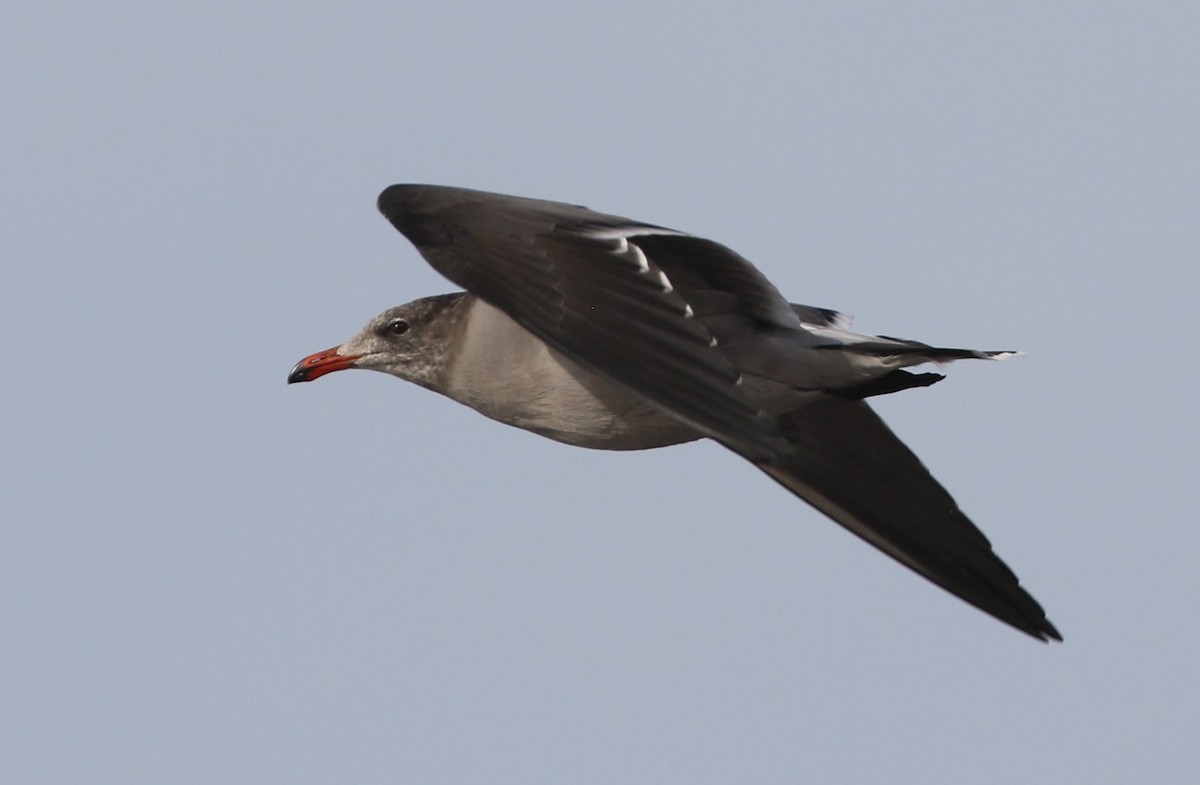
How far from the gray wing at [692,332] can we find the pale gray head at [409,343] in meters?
0.96

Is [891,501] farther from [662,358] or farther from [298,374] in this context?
[298,374]

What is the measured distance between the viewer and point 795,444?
7.89 meters

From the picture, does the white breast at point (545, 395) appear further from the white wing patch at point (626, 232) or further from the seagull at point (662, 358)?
the white wing patch at point (626, 232)

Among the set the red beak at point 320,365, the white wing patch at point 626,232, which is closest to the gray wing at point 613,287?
the white wing patch at point 626,232

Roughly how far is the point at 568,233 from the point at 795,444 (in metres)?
1.63

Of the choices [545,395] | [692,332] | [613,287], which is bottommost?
[545,395]

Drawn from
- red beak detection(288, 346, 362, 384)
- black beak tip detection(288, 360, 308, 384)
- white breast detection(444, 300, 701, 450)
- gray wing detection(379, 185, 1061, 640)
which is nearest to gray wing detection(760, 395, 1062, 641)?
gray wing detection(379, 185, 1061, 640)

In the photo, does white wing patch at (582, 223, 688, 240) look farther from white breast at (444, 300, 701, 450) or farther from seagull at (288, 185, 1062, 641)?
white breast at (444, 300, 701, 450)

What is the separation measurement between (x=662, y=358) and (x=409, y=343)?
2.18 m

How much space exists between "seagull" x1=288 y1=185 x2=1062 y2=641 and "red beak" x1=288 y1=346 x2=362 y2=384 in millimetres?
13

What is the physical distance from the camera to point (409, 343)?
27.1 ft

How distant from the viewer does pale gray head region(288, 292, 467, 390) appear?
26.8ft

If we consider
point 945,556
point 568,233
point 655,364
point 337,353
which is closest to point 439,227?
point 568,233

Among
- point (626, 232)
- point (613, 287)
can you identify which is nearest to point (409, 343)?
point (626, 232)
